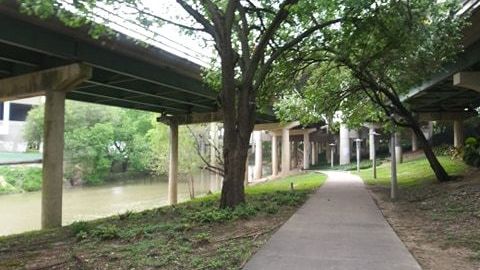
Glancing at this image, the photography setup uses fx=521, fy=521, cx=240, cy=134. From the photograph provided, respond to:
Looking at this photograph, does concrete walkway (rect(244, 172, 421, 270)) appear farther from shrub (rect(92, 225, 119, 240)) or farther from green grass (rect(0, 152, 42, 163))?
green grass (rect(0, 152, 42, 163))

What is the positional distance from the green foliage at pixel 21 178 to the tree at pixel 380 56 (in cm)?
3244

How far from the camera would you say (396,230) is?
1162 cm

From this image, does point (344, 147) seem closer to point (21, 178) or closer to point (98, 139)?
point (98, 139)

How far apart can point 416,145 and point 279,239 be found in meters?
61.2

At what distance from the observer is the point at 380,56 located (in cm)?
1808

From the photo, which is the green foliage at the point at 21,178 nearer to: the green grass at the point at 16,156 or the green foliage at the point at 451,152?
the green grass at the point at 16,156

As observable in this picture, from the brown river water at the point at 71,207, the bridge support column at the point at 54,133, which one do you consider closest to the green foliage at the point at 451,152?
the brown river water at the point at 71,207

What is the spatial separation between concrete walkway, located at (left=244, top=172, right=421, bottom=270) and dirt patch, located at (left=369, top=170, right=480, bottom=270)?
36 cm

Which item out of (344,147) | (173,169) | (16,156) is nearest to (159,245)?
(173,169)

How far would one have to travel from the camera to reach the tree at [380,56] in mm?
14750

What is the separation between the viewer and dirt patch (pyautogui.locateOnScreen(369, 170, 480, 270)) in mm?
8445

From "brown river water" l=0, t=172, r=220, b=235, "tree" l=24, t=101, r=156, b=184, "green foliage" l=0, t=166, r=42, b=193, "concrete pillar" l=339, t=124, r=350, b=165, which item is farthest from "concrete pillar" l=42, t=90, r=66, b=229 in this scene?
"concrete pillar" l=339, t=124, r=350, b=165

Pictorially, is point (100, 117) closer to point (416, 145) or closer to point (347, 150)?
point (347, 150)

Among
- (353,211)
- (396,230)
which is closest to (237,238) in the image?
(396,230)
